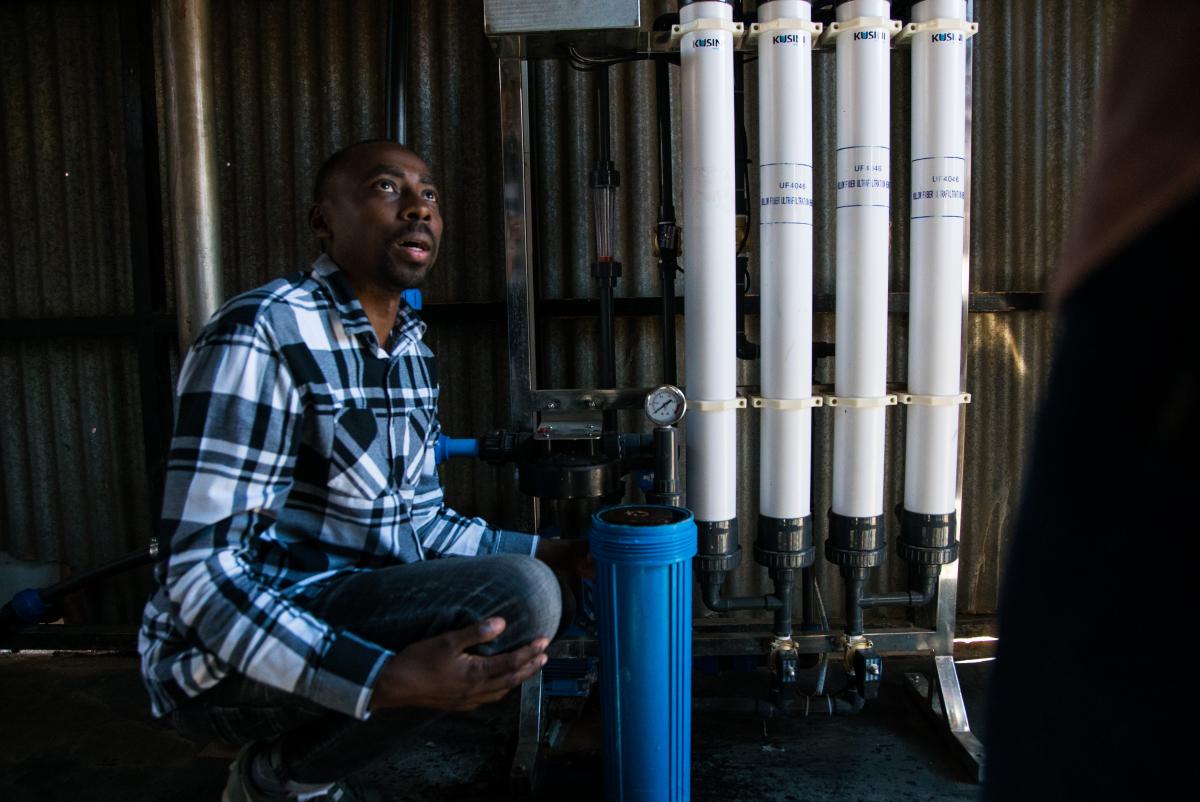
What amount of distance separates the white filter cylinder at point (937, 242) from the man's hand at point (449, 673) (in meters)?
1.29

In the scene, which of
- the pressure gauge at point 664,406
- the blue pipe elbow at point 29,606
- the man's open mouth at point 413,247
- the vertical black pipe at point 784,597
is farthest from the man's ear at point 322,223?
the blue pipe elbow at point 29,606

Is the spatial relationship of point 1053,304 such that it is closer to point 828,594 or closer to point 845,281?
point 845,281

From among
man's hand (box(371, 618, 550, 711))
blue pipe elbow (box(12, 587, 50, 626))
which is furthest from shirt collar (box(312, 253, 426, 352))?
blue pipe elbow (box(12, 587, 50, 626))

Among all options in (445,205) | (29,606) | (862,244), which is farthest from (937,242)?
(29,606)

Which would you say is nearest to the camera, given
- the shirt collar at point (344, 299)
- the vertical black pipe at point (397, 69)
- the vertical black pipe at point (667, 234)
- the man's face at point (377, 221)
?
the shirt collar at point (344, 299)

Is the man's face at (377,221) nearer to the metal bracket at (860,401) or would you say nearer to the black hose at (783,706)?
the metal bracket at (860,401)

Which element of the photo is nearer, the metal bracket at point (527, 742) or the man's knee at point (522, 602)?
the man's knee at point (522, 602)

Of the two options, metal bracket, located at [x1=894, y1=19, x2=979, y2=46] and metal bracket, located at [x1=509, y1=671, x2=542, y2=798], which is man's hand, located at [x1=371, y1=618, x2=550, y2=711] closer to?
metal bracket, located at [x1=509, y1=671, x2=542, y2=798]

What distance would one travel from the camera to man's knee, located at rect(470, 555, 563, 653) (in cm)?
156

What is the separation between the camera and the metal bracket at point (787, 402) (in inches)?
81.7

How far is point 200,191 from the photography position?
254 cm

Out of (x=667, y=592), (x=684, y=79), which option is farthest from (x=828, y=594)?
(x=684, y=79)

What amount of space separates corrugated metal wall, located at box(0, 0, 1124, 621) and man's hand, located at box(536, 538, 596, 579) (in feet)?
3.40

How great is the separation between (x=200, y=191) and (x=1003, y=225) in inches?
111
